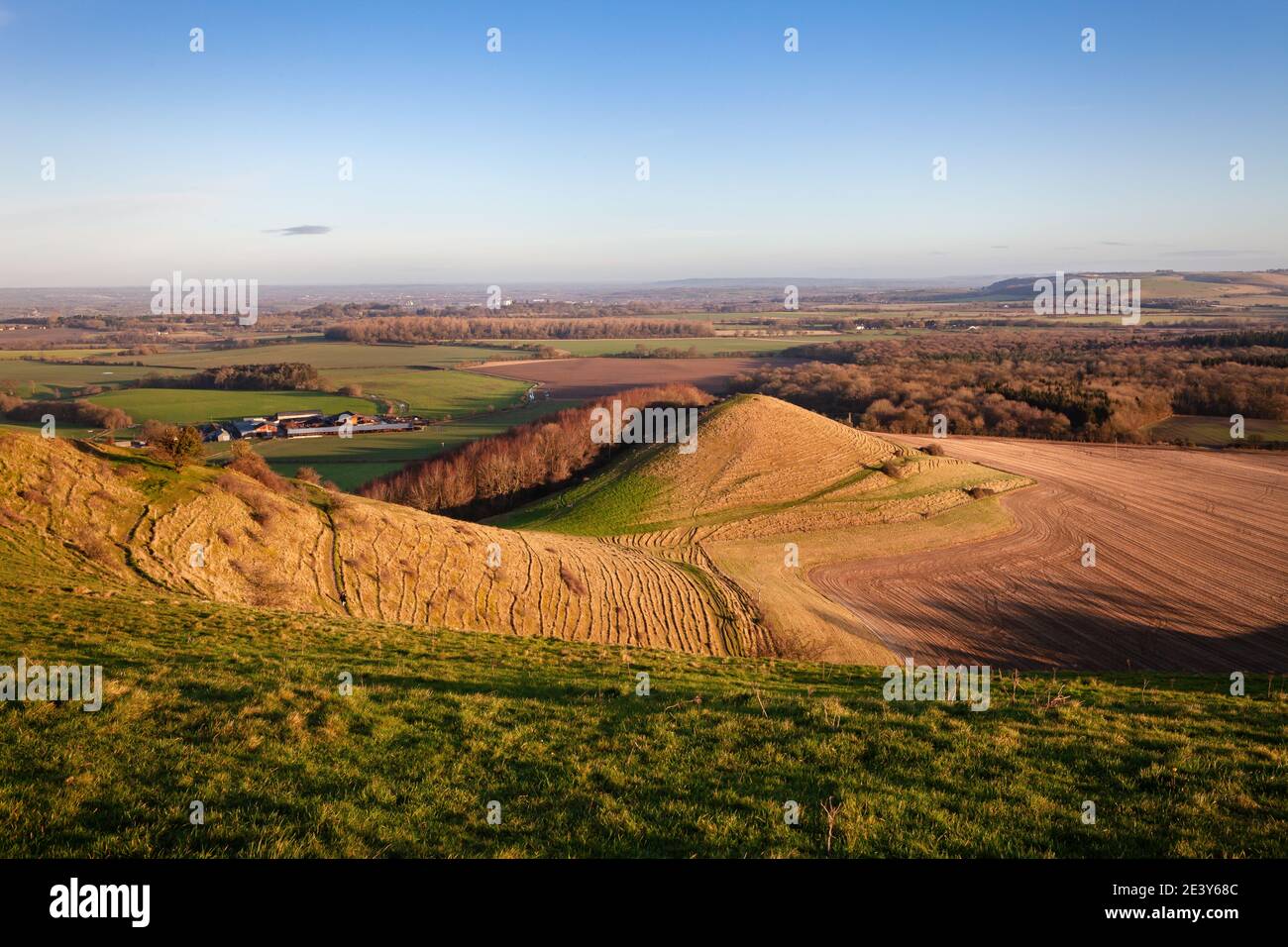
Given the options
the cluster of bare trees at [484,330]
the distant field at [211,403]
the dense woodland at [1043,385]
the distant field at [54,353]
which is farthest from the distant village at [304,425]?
the cluster of bare trees at [484,330]

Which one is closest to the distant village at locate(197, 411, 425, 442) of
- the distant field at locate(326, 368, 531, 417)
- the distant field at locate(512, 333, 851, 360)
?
the distant field at locate(326, 368, 531, 417)

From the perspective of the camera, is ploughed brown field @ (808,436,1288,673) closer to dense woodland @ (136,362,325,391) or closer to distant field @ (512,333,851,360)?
dense woodland @ (136,362,325,391)

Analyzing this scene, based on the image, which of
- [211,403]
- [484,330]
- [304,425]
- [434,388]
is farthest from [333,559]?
[484,330]

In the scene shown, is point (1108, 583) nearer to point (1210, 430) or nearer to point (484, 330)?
point (1210, 430)

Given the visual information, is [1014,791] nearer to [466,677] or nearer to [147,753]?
[466,677]

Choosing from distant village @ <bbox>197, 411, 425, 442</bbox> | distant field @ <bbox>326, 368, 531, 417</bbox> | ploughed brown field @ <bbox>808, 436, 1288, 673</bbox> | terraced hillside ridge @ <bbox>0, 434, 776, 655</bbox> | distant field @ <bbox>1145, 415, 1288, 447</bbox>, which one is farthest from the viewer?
distant field @ <bbox>326, 368, 531, 417</bbox>

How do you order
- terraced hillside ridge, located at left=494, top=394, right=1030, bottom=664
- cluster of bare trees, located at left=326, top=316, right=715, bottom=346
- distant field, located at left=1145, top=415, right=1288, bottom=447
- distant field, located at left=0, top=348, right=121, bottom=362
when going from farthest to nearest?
cluster of bare trees, located at left=326, top=316, right=715, bottom=346, distant field, located at left=0, top=348, right=121, bottom=362, distant field, located at left=1145, top=415, right=1288, bottom=447, terraced hillside ridge, located at left=494, top=394, right=1030, bottom=664

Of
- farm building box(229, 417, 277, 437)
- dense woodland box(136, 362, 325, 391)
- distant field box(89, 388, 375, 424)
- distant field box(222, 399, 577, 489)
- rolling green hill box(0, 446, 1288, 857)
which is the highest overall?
dense woodland box(136, 362, 325, 391)

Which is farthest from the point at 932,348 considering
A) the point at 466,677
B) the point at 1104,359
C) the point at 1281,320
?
the point at 466,677
